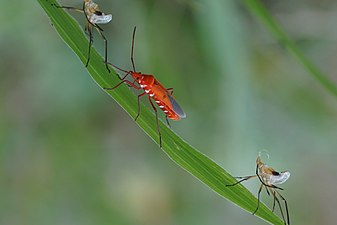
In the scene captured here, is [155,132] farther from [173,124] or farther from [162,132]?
[173,124]

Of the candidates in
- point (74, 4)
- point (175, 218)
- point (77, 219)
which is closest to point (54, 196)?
point (77, 219)

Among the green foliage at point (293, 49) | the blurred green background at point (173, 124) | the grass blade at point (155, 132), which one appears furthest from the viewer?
the blurred green background at point (173, 124)

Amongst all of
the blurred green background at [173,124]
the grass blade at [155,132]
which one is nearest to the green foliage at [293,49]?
the blurred green background at [173,124]

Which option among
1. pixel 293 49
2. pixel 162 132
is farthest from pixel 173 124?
pixel 162 132

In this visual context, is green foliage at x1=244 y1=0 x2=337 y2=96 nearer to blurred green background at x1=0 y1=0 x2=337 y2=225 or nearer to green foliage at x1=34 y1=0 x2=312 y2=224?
blurred green background at x1=0 y1=0 x2=337 y2=225

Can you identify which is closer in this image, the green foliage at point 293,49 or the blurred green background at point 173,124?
the green foliage at point 293,49

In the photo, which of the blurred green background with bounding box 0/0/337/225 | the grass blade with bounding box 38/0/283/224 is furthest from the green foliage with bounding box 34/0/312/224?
the blurred green background with bounding box 0/0/337/225

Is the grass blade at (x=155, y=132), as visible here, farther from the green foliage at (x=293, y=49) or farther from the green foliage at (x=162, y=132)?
the green foliage at (x=293, y=49)

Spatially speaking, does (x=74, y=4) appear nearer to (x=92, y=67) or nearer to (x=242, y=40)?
(x=242, y=40)
